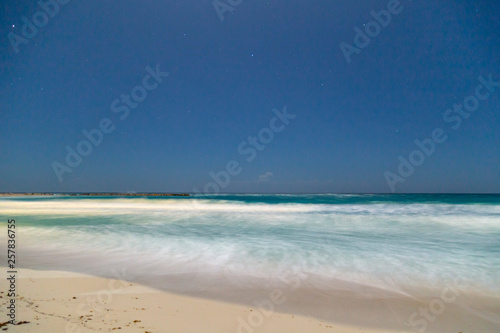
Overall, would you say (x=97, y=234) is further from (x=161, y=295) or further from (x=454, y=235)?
(x=454, y=235)

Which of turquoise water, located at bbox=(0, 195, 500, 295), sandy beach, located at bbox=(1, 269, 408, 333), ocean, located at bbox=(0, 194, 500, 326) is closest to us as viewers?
sandy beach, located at bbox=(1, 269, 408, 333)

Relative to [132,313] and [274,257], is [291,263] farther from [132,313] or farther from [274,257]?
[132,313]

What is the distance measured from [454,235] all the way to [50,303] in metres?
13.6

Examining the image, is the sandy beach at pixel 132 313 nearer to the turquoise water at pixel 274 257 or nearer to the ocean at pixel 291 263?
the ocean at pixel 291 263

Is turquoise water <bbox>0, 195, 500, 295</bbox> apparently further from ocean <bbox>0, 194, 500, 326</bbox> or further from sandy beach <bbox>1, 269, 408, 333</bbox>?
sandy beach <bbox>1, 269, 408, 333</bbox>

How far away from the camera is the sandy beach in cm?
304

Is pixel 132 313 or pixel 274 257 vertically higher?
pixel 132 313

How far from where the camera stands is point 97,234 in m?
10.4

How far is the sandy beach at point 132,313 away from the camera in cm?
304

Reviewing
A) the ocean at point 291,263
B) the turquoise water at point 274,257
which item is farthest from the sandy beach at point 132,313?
the turquoise water at point 274,257

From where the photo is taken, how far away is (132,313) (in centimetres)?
343

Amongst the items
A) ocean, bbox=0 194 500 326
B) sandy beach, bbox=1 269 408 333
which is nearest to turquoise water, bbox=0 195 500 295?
ocean, bbox=0 194 500 326

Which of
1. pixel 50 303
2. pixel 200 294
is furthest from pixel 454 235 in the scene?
pixel 50 303

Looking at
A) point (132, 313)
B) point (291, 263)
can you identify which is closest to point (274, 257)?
point (291, 263)
